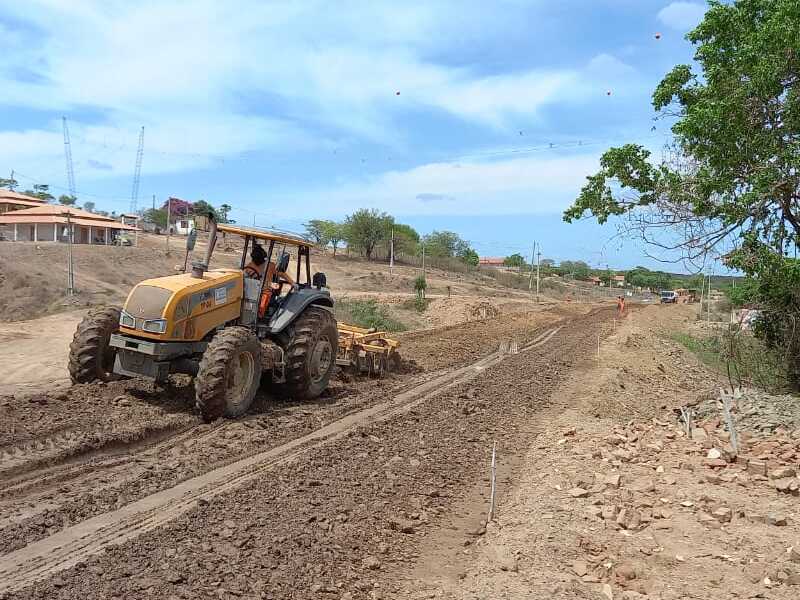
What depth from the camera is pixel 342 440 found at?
8.16 m

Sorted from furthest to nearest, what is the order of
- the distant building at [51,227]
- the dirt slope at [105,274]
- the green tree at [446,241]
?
the green tree at [446,241]
the distant building at [51,227]
the dirt slope at [105,274]

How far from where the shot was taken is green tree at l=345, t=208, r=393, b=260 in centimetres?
6812

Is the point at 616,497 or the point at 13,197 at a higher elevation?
the point at 13,197

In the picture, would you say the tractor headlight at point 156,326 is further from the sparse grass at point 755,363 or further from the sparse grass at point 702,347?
the sparse grass at point 702,347

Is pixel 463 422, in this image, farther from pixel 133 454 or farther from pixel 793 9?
pixel 793 9

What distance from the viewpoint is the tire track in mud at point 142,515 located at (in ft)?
A: 15.0

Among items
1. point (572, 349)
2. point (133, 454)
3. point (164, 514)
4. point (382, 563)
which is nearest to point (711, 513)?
point (382, 563)

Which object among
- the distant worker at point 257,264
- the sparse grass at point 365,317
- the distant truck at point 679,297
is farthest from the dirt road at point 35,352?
the distant truck at point 679,297

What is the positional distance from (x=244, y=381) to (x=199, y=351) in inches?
26.8

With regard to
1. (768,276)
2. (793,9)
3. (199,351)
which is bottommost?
(199,351)

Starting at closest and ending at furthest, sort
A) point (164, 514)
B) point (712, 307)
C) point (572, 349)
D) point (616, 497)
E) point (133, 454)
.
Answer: point (164, 514) < point (616, 497) < point (133, 454) < point (572, 349) < point (712, 307)

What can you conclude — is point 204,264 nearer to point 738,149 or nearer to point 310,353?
point 310,353

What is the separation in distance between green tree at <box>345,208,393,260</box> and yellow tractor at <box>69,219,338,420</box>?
57684 mm

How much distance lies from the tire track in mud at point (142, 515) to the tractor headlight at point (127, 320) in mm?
2337
